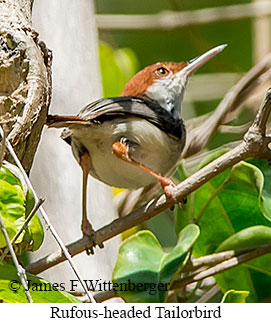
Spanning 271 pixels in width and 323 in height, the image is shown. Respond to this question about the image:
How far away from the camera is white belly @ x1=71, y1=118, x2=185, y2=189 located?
337 centimetres

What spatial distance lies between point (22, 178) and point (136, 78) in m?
2.03

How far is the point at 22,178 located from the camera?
2.05 m

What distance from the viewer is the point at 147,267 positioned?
277 centimetres

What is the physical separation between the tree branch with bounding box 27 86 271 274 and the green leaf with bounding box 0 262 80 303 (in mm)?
367

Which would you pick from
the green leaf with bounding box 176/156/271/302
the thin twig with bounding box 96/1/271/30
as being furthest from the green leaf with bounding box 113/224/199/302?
the thin twig with bounding box 96/1/271/30

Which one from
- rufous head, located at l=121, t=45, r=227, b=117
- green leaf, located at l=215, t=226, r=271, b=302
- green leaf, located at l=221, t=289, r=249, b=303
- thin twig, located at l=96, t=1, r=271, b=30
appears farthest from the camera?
thin twig, located at l=96, t=1, r=271, b=30

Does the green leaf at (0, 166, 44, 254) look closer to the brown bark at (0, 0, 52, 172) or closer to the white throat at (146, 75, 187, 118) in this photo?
the brown bark at (0, 0, 52, 172)

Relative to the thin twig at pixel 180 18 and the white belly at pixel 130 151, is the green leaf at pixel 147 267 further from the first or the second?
the thin twig at pixel 180 18

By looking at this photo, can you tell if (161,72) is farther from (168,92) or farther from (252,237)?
(252,237)

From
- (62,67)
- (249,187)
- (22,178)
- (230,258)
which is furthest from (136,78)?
(22,178)

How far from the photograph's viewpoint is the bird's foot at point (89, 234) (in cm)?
271

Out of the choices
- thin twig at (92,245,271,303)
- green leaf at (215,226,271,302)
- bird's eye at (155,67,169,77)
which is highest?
bird's eye at (155,67,169,77)

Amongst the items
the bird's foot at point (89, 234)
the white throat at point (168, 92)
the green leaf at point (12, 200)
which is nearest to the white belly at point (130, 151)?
the bird's foot at point (89, 234)
